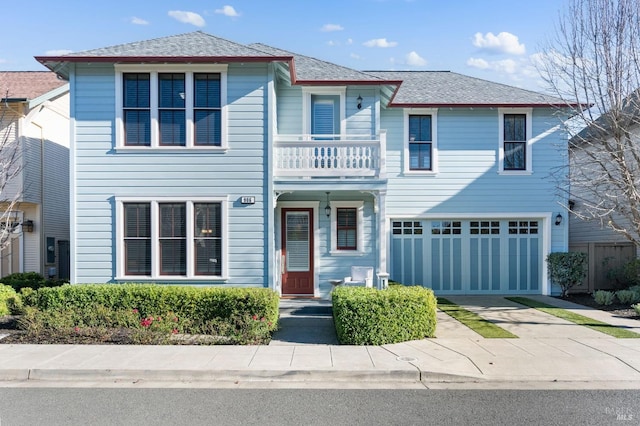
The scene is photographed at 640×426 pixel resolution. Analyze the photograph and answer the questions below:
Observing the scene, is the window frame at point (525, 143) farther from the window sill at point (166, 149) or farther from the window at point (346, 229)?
the window sill at point (166, 149)

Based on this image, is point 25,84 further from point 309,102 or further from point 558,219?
point 558,219

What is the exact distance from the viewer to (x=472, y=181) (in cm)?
1484

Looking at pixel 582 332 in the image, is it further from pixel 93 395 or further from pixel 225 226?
pixel 93 395

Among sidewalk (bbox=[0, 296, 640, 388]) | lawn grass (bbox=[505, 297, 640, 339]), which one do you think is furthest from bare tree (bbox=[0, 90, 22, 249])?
lawn grass (bbox=[505, 297, 640, 339])

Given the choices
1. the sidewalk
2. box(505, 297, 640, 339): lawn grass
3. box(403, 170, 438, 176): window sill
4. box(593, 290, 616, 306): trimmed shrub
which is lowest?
box(505, 297, 640, 339): lawn grass

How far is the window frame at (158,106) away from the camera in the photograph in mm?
11102

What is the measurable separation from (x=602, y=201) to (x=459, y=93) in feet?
18.5

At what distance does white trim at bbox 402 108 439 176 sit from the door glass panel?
3.57 m

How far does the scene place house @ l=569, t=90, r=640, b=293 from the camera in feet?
37.4

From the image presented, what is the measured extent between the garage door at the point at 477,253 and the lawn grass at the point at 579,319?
46.7 inches

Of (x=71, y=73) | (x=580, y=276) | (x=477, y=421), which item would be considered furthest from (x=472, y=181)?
(x=71, y=73)

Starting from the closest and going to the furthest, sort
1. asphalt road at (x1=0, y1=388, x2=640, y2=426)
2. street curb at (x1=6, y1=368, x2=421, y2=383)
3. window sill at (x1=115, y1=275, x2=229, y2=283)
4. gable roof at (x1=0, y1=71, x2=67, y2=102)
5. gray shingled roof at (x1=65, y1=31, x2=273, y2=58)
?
asphalt road at (x1=0, y1=388, x2=640, y2=426) < street curb at (x1=6, y1=368, x2=421, y2=383) < gray shingled roof at (x1=65, y1=31, x2=273, y2=58) < window sill at (x1=115, y1=275, x2=229, y2=283) < gable roof at (x1=0, y1=71, x2=67, y2=102)

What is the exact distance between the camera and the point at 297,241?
13664 mm

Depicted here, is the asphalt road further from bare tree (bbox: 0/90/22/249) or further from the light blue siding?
bare tree (bbox: 0/90/22/249)
